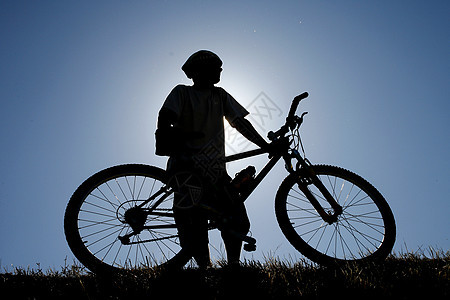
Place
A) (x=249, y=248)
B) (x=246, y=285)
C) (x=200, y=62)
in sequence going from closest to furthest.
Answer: (x=246, y=285), (x=249, y=248), (x=200, y=62)

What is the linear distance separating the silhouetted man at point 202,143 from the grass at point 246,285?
1.56ft

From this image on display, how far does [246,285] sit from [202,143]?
5.35 feet

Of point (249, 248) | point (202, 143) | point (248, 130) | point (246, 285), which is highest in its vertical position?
point (248, 130)

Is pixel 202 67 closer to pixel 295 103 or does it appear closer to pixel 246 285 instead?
pixel 295 103

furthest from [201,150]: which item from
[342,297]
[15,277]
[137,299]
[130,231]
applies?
[15,277]

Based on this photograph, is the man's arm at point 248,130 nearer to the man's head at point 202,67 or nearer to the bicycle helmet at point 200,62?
the man's head at point 202,67

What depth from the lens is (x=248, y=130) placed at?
3.88 meters

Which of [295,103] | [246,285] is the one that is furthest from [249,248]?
[295,103]

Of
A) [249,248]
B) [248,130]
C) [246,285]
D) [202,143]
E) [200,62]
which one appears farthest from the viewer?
[248,130]

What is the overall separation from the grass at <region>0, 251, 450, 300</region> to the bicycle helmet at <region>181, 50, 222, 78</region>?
2.15 m

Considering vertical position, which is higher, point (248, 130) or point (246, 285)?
point (248, 130)

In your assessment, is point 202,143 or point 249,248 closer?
point 249,248

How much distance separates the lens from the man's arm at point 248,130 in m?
3.84

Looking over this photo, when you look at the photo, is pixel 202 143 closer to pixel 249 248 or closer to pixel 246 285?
Result: pixel 249 248
